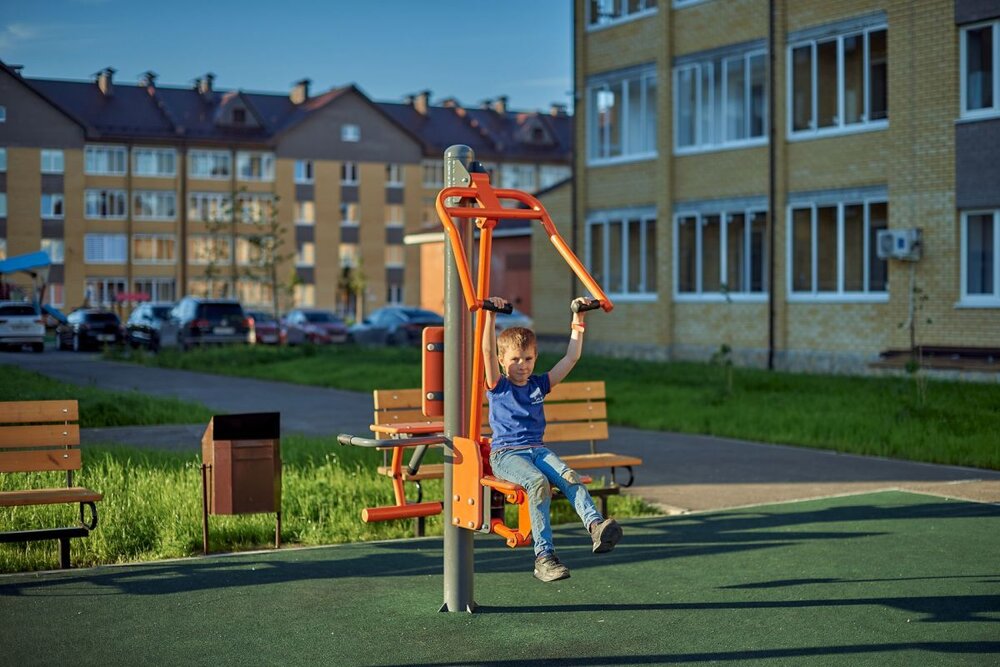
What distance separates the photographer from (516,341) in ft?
22.0

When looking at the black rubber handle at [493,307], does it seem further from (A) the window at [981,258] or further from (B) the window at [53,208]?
(B) the window at [53,208]

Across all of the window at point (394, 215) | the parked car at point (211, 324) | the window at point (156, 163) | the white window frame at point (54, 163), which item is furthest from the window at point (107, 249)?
the white window frame at point (54, 163)

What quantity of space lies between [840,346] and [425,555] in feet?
61.0

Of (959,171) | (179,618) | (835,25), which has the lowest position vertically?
(179,618)

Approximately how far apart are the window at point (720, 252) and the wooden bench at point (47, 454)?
65.7 feet

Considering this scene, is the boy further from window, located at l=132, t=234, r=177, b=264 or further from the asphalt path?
window, located at l=132, t=234, r=177, b=264

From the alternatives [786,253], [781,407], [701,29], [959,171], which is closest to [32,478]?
[781,407]

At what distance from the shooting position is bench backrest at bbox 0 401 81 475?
8.40 m

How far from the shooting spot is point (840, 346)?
84.5ft

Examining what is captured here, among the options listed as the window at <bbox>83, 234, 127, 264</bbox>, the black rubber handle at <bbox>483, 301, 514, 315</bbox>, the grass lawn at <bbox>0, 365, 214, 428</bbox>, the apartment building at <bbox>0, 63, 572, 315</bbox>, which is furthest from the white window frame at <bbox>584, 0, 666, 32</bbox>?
the window at <bbox>83, 234, 127, 264</bbox>

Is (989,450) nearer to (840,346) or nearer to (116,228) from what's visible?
(840,346)

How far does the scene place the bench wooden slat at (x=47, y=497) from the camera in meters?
7.91

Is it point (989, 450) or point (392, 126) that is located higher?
point (392, 126)

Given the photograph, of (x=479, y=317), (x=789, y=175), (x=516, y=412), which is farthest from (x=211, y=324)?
(x=479, y=317)
